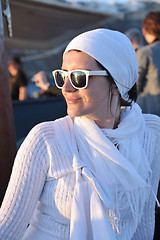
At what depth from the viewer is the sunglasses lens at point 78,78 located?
1227 millimetres

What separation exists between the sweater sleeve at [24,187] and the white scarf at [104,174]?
14 cm

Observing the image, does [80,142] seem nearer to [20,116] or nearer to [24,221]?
[24,221]

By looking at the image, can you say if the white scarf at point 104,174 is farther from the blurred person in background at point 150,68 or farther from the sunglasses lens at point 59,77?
the blurred person in background at point 150,68

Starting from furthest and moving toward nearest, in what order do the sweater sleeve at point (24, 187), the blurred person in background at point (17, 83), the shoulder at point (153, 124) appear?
the blurred person in background at point (17, 83) < the shoulder at point (153, 124) < the sweater sleeve at point (24, 187)

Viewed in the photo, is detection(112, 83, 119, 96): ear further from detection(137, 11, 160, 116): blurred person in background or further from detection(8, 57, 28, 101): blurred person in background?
detection(8, 57, 28, 101): blurred person in background

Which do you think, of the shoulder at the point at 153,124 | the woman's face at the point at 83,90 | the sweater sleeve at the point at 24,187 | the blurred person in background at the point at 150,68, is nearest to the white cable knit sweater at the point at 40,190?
the sweater sleeve at the point at 24,187

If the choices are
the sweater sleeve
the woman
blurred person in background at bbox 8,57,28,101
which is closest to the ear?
the woman

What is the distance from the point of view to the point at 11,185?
122cm

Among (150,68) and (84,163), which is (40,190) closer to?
(84,163)

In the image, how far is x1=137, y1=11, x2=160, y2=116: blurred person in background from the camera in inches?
121

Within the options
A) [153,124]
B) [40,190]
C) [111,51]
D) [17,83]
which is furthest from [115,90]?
[17,83]

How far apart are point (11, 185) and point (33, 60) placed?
54.2 feet

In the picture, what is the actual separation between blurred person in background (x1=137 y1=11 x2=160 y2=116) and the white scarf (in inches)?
67.9

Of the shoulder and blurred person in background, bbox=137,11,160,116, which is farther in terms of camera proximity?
blurred person in background, bbox=137,11,160,116
